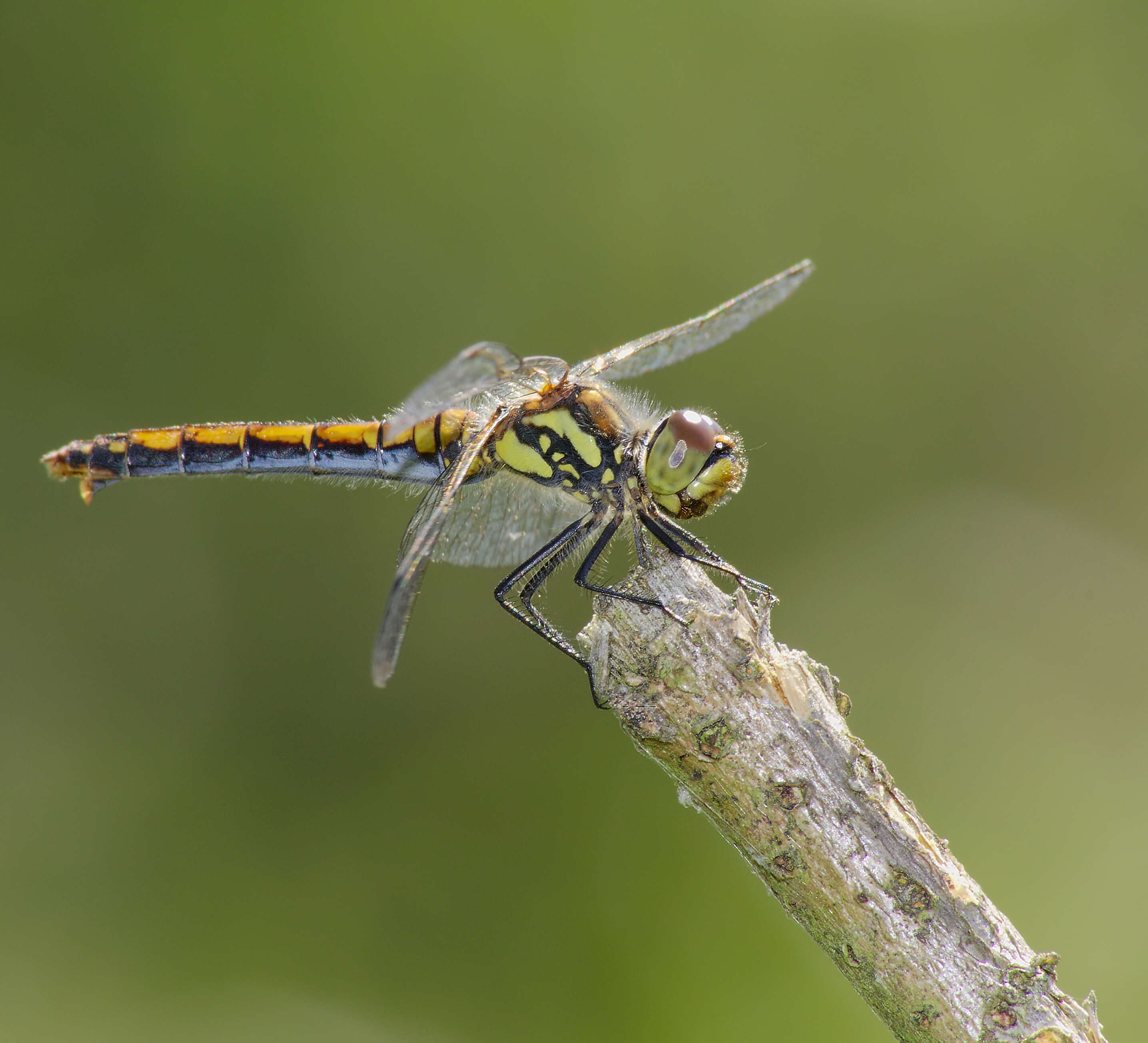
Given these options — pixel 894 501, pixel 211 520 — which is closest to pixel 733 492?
pixel 894 501

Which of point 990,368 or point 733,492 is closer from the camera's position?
point 733,492

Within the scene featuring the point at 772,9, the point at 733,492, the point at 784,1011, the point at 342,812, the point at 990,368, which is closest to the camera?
the point at 733,492

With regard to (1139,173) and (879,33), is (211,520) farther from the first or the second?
(1139,173)

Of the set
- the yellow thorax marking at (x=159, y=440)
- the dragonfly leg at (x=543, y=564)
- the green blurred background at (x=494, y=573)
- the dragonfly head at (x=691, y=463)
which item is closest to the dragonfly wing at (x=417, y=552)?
the dragonfly leg at (x=543, y=564)

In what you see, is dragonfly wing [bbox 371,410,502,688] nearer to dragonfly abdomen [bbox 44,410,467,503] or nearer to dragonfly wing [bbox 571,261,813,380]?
dragonfly abdomen [bbox 44,410,467,503]

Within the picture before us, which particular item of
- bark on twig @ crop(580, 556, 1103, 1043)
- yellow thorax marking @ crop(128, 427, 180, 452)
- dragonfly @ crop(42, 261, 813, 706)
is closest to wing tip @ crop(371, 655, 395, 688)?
dragonfly @ crop(42, 261, 813, 706)

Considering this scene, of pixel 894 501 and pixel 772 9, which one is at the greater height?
pixel 772 9

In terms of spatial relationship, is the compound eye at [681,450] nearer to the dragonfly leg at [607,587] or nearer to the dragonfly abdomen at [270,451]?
the dragonfly leg at [607,587]
